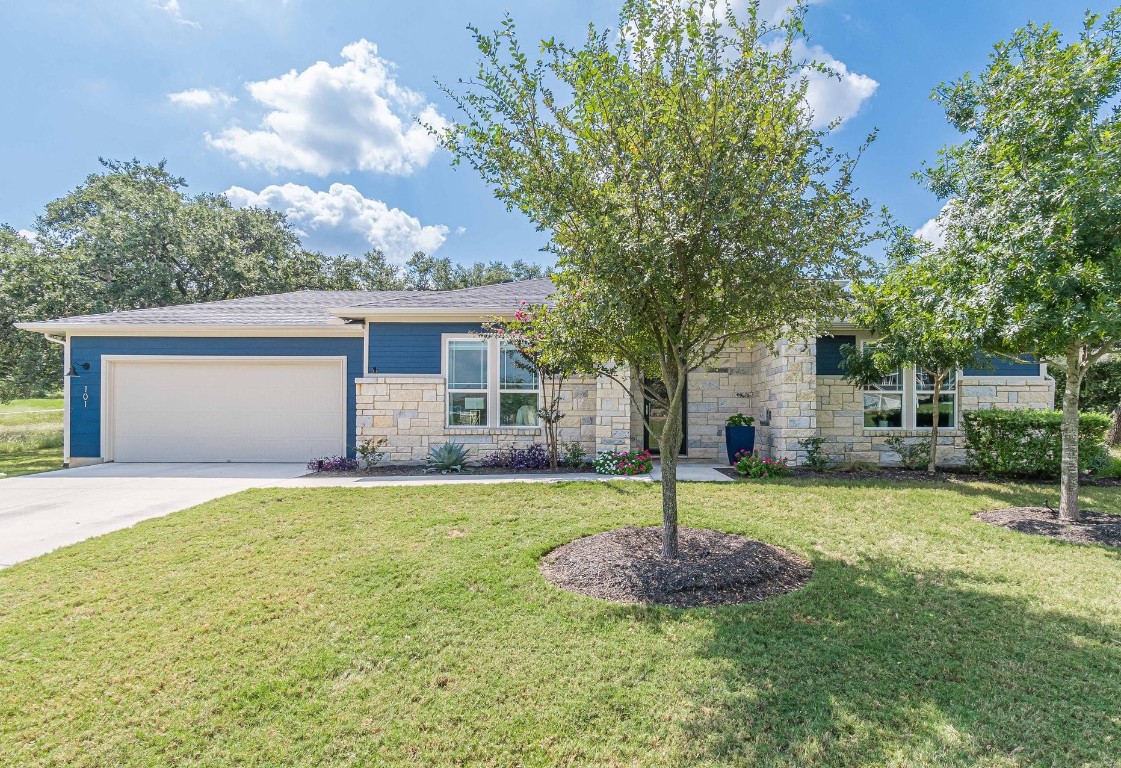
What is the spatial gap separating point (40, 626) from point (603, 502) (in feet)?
16.5

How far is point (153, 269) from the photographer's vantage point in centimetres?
1703

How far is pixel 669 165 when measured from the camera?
332cm

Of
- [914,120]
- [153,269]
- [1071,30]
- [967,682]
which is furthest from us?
[153,269]

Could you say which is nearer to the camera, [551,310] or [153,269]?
[551,310]

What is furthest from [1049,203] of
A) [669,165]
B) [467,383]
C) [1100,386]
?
[1100,386]

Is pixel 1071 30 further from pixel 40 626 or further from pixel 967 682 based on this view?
pixel 40 626

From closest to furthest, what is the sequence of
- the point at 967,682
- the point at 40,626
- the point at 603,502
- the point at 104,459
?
1. the point at 967,682
2. the point at 40,626
3. the point at 603,502
4. the point at 104,459

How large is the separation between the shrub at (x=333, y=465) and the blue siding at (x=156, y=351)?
2.61ft

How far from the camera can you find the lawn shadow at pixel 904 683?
6.89 ft

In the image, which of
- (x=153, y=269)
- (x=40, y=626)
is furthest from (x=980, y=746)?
(x=153, y=269)

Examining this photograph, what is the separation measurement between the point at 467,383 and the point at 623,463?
3.36m

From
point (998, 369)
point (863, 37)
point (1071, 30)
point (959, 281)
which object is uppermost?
point (863, 37)

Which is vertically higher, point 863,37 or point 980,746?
point 863,37

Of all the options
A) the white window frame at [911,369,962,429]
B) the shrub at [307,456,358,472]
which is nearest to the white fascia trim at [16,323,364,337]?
the shrub at [307,456,358,472]
